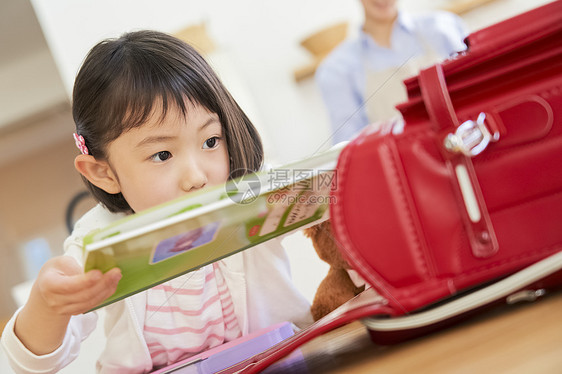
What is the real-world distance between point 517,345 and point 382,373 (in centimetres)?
6

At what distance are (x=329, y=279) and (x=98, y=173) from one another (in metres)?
0.20

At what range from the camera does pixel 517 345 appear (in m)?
0.24

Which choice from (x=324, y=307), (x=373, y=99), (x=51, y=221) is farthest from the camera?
(x=373, y=99)

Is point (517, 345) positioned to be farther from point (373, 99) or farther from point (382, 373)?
point (373, 99)

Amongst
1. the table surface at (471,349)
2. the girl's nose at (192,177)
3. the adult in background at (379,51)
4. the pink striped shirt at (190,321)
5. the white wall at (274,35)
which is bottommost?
the table surface at (471,349)

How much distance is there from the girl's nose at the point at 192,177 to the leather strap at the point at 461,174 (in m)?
0.17

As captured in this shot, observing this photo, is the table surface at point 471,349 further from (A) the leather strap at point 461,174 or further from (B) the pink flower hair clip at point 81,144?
(B) the pink flower hair clip at point 81,144

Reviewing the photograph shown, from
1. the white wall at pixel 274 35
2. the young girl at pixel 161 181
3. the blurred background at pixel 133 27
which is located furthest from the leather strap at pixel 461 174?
the white wall at pixel 274 35

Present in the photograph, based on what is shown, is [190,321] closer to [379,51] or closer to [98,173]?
[98,173]

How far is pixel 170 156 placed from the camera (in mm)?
409

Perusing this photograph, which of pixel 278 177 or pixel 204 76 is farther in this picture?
pixel 204 76

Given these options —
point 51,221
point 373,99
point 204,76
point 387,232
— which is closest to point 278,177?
point 387,232

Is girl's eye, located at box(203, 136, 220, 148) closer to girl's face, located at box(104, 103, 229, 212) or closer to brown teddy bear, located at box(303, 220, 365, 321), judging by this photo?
girl's face, located at box(104, 103, 229, 212)

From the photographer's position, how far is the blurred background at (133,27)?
0.86 m
